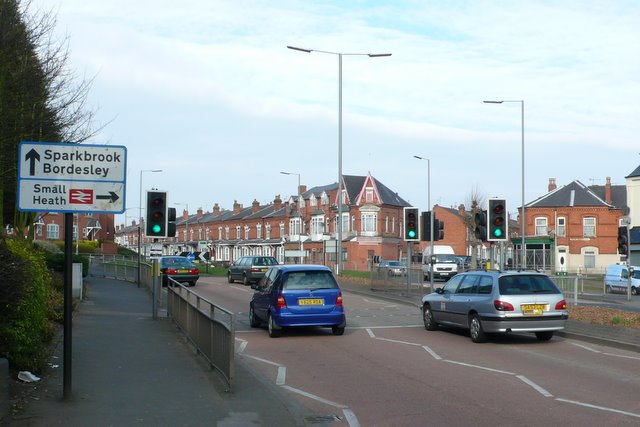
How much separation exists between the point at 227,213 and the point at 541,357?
106 metres

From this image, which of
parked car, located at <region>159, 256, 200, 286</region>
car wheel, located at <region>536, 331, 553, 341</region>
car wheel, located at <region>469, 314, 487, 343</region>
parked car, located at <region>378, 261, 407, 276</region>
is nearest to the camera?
car wheel, located at <region>469, 314, 487, 343</region>

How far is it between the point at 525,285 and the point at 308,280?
476 cm

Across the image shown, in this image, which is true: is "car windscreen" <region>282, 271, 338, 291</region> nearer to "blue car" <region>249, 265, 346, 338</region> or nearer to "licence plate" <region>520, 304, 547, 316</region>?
"blue car" <region>249, 265, 346, 338</region>

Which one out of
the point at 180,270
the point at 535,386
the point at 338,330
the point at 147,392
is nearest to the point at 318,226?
the point at 180,270

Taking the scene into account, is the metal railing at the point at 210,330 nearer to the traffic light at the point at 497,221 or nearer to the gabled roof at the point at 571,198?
the traffic light at the point at 497,221

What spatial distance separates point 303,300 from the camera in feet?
57.2

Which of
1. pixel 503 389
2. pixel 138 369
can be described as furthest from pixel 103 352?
pixel 503 389

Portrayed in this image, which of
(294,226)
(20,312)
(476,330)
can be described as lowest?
(476,330)

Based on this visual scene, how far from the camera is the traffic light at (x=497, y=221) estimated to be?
2314cm

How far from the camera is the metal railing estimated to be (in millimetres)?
10172

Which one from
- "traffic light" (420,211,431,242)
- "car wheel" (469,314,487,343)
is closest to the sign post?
"car wheel" (469,314,487,343)

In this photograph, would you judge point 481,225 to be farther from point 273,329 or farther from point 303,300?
point 273,329

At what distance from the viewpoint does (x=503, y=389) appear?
1086 cm

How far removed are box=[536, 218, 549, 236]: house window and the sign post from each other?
71.2 m
